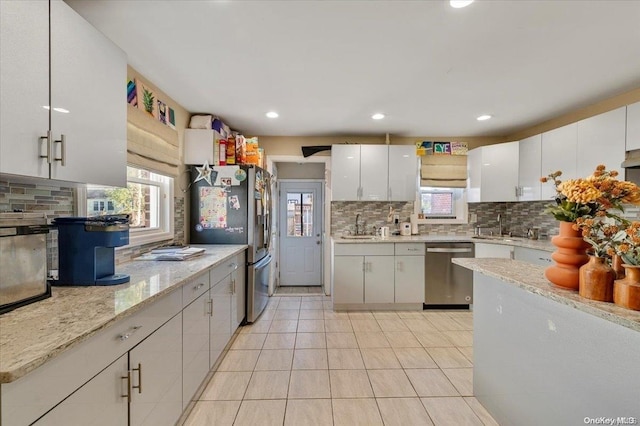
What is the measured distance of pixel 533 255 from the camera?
3.12m

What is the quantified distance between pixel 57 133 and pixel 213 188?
2.02 m

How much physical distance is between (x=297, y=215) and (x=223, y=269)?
272 centimetres

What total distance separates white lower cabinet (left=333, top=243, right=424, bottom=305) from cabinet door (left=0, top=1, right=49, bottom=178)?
3.11 meters

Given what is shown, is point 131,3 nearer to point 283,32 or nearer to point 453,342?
point 283,32

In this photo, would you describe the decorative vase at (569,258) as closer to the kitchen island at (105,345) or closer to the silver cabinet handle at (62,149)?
the kitchen island at (105,345)

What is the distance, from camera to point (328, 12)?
1658 millimetres

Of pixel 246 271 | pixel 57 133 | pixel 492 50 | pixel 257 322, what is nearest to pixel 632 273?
pixel 492 50

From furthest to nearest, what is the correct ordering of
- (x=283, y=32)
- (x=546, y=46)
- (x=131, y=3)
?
(x=546, y=46) < (x=283, y=32) < (x=131, y=3)

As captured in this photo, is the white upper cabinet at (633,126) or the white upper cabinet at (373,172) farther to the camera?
the white upper cabinet at (373,172)

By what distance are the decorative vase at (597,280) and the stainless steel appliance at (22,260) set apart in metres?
2.20

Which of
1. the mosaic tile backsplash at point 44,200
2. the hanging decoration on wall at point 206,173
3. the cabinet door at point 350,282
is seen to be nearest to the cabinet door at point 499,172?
the cabinet door at point 350,282

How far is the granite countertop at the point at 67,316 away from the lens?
81 centimetres

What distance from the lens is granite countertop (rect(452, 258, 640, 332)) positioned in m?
0.98

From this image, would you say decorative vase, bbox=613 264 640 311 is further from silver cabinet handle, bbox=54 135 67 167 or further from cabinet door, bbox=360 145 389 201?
A: cabinet door, bbox=360 145 389 201
